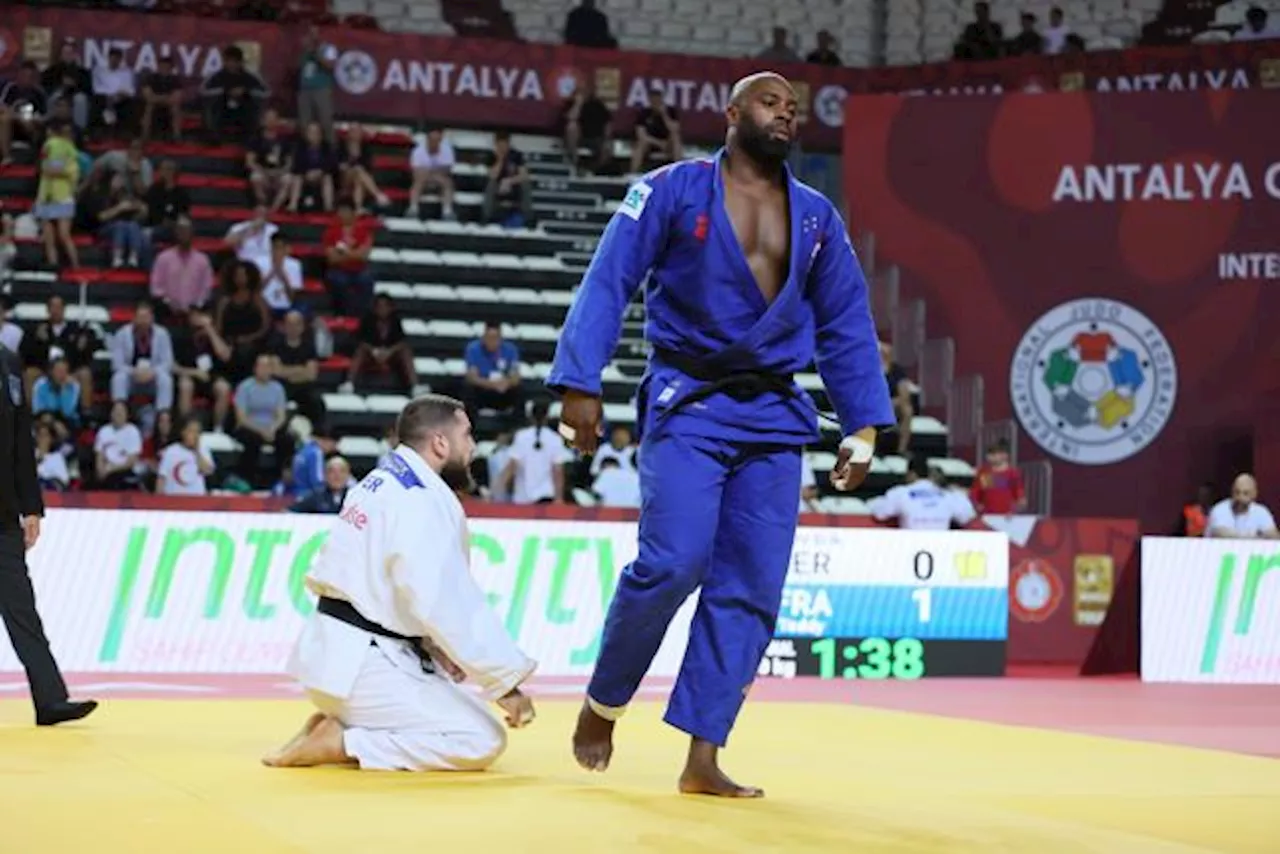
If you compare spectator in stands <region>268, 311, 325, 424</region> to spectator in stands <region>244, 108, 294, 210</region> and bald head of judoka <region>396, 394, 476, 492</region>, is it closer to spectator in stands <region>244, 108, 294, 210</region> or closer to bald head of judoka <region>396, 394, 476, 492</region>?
spectator in stands <region>244, 108, 294, 210</region>

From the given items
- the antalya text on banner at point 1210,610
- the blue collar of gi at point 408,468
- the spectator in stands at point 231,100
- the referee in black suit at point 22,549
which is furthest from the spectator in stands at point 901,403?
the blue collar of gi at point 408,468

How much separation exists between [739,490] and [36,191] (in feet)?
55.1

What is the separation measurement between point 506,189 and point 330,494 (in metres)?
9.03

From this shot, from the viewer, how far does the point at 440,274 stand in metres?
22.8

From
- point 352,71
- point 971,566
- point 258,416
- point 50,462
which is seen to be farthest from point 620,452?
point 352,71

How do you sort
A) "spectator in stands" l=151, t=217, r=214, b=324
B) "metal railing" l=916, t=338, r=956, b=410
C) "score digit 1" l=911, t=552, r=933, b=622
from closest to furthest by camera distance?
"score digit 1" l=911, t=552, r=933, b=622 < "spectator in stands" l=151, t=217, r=214, b=324 < "metal railing" l=916, t=338, r=956, b=410

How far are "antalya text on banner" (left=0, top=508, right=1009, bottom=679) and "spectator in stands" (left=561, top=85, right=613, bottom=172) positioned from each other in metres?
9.85

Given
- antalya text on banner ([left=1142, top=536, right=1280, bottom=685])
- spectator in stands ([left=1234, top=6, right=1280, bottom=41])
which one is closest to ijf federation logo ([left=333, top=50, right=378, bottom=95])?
spectator in stands ([left=1234, top=6, right=1280, bottom=41])

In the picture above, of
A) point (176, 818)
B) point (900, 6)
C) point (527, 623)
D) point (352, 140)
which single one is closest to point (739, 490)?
point (176, 818)

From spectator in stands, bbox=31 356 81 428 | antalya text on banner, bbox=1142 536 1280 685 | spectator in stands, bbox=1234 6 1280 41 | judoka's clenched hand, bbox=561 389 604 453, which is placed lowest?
antalya text on banner, bbox=1142 536 1280 685

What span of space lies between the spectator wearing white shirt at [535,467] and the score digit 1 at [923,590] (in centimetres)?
375

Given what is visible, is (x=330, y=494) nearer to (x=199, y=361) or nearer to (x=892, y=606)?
(x=892, y=606)

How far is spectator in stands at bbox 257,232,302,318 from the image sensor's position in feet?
67.8

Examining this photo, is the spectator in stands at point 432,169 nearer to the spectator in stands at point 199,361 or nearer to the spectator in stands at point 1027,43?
the spectator in stands at point 199,361
